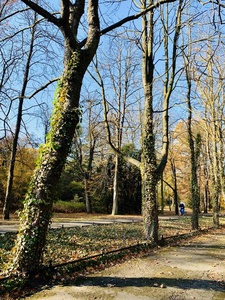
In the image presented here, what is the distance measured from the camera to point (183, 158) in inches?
1208

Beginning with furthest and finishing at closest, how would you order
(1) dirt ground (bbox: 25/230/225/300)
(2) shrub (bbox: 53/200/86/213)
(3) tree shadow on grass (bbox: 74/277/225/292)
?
(2) shrub (bbox: 53/200/86/213) < (3) tree shadow on grass (bbox: 74/277/225/292) < (1) dirt ground (bbox: 25/230/225/300)

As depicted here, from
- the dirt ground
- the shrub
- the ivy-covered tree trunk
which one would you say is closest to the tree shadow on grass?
the dirt ground

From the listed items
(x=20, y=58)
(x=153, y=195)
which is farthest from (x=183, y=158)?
(x=20, y=58)

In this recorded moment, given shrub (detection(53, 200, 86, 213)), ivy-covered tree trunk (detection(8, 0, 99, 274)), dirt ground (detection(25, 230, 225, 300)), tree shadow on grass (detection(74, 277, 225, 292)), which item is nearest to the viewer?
dirt ground (detection(25, 230, 225, 300))

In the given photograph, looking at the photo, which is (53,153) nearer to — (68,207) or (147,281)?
(147,281)

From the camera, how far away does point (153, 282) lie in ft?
14.2

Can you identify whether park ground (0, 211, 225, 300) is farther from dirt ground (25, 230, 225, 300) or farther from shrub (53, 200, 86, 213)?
shrub (53, 200, 86, 213)

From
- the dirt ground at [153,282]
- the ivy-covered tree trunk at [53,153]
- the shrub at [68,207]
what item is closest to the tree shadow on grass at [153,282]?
the dirt ground at [153,282]

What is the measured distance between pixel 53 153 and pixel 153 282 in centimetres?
311

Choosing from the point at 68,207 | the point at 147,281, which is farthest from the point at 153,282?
the point at 68,207

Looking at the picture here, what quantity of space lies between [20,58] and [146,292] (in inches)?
331

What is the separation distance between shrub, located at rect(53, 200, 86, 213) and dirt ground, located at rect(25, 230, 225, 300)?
61.0 feet

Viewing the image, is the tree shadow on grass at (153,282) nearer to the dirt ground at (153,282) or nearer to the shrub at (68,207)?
the dirt ground at (153,282)

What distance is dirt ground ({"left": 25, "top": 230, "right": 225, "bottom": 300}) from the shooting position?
370cm
